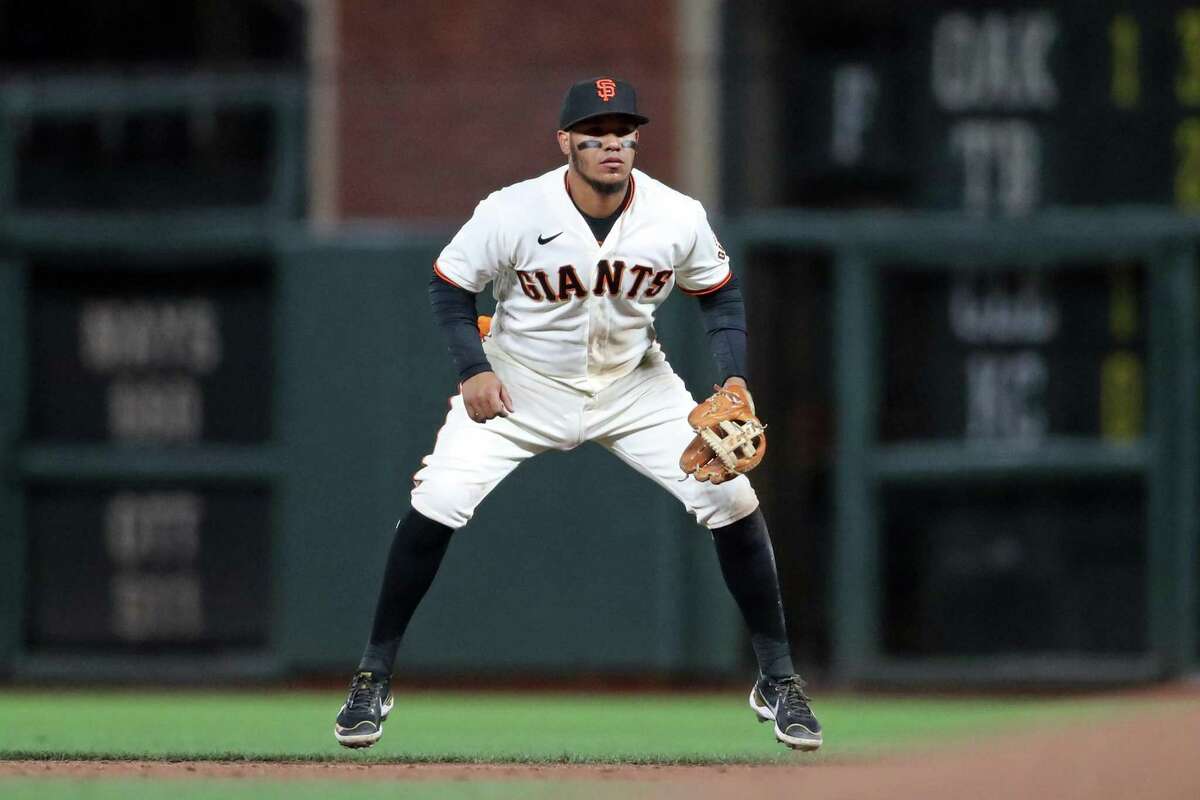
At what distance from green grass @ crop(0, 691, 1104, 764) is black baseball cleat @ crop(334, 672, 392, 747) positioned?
159 millimetres

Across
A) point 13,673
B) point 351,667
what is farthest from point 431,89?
point 13,673

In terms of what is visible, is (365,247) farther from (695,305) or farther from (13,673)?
(13,673)

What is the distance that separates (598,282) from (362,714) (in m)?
1.25

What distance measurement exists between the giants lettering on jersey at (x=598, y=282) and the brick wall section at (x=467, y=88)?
147 inches

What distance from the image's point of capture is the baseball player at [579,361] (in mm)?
5434

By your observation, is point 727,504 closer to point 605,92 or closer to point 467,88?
point 605,92

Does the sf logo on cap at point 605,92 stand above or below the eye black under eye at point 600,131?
above

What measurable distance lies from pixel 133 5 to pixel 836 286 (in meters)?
3.66

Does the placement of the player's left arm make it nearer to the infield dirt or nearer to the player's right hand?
the player's right hand

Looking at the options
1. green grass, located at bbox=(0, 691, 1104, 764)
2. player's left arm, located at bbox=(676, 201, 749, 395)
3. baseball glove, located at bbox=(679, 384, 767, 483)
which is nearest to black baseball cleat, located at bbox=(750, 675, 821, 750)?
green grass, located at bbox=(0, 691, 1104, 764)

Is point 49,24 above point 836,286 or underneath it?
Answer: above

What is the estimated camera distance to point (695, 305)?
8945 mm

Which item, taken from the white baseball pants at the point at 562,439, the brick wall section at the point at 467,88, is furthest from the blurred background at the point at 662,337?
the white baseball pants at the point at 562,439

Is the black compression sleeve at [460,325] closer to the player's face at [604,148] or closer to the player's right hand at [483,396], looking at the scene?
the player's right hand at [483,396]
